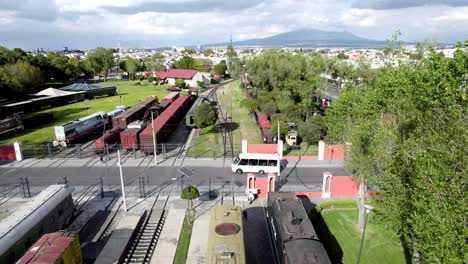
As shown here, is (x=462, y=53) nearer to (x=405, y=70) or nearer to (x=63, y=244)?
(x=405, y=70)

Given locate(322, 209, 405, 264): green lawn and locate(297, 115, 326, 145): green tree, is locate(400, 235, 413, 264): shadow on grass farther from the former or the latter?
locate(297, 115, 326, 145): green tree

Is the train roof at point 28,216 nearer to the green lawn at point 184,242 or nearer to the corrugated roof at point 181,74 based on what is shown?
the green lawn at point 184,242

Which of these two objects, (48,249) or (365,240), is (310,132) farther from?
(48,249)

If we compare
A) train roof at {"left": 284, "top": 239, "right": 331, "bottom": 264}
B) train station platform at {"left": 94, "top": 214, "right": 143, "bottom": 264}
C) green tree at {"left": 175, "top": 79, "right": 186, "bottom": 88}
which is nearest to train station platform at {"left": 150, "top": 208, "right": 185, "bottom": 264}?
train station platform at {"left": 94, "top": 214, "right": 143, "bottom": 264}

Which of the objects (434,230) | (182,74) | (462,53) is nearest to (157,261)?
(434,230)

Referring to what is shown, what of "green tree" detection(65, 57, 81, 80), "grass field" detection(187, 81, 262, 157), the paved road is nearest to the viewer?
the paved road
